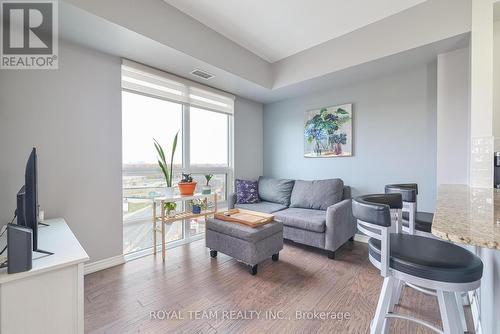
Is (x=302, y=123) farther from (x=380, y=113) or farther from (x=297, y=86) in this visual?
(x=380, y=113)

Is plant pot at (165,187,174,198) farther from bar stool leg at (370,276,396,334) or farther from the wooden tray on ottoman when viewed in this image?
bar stool leg at (370,276,396,334)

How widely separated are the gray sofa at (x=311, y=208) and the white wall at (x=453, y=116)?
1.07 meters

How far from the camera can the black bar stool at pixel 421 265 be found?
0.85 m

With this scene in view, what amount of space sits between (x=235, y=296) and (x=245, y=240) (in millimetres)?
501

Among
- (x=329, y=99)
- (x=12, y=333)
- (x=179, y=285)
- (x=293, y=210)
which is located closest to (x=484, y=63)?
(x=329, y=99)

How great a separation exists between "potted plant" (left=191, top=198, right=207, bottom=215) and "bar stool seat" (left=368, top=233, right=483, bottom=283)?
2.11 meters

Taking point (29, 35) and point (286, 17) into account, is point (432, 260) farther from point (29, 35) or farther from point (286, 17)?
point (29, 35)

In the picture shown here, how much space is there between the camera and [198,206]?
2.83m

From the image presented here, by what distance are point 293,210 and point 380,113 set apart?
177 centimetres

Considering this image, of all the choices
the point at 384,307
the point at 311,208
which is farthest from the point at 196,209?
the point at 384,307

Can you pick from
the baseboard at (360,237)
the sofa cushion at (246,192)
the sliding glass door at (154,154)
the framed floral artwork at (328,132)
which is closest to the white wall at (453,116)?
the framed floral artwork at (328,132)

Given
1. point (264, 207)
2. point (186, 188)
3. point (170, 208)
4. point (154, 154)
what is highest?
point (154, 154)

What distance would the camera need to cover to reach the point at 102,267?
2.26 metres

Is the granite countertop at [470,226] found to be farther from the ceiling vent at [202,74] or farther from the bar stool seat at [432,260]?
the ceiling vent at [202,74]
